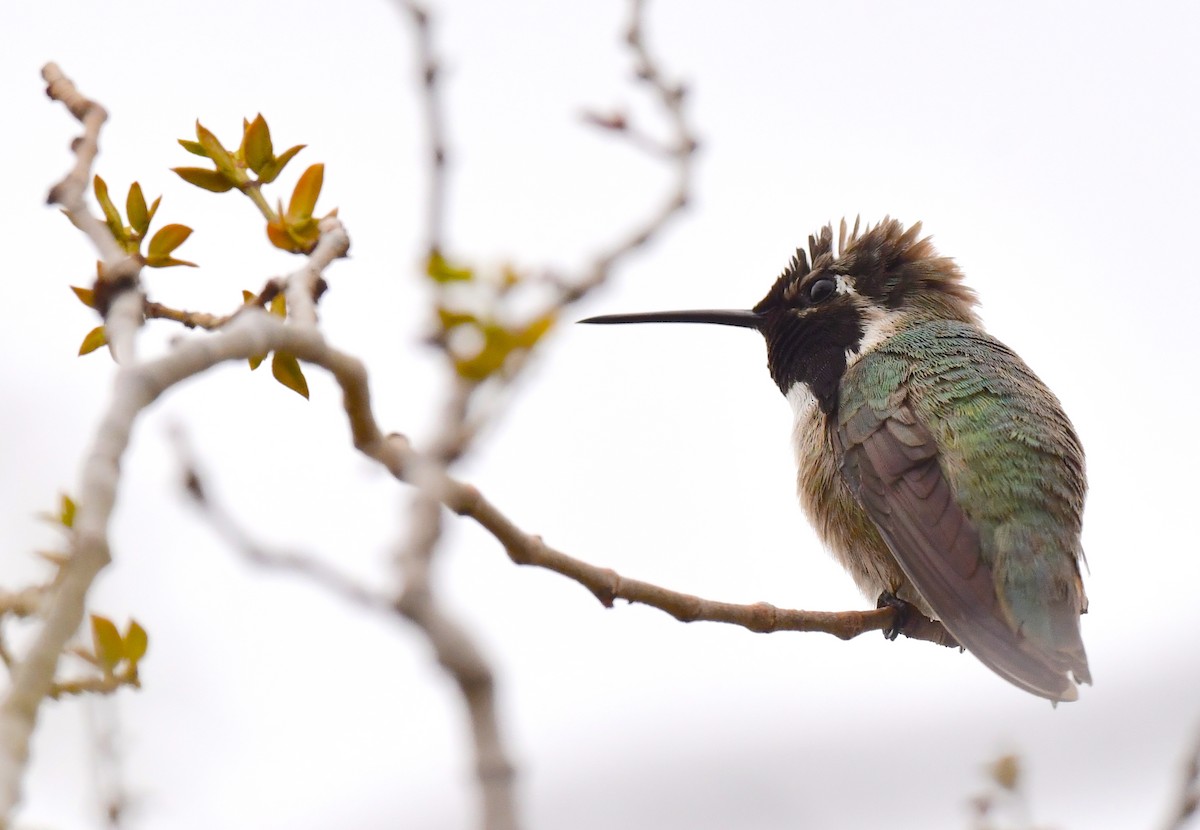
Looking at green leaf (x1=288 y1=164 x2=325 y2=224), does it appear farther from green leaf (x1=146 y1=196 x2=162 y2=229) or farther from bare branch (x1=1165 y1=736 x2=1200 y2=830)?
bare branch (x1=1165 y1=736 x2=1200 y2=830)

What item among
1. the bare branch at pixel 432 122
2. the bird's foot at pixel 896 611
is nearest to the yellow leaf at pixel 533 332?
the bare branch at pixel 432 122

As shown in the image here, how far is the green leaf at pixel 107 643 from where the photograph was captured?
9.84ft

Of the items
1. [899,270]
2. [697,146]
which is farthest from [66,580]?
[899,270]

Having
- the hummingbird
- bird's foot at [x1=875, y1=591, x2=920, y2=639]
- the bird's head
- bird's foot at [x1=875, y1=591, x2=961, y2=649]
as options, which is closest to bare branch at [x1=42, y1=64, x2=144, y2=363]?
the hummingbird

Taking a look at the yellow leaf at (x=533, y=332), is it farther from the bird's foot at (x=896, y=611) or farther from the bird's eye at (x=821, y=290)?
the bird's eye at (x=821, y=290)

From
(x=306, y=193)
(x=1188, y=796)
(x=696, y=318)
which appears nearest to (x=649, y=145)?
(x=306, y=193)

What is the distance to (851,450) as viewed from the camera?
6.15m

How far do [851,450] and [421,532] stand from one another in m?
4.80

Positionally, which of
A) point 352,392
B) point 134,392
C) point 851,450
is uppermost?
point 851,450

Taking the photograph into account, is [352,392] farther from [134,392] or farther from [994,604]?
[994,604]

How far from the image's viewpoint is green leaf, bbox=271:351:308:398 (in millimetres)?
3162

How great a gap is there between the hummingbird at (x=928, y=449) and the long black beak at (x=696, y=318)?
0.04 feet

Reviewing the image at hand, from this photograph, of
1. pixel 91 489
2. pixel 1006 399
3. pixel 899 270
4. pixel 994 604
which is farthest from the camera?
pixel 899 270

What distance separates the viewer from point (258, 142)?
3283 millimetres
